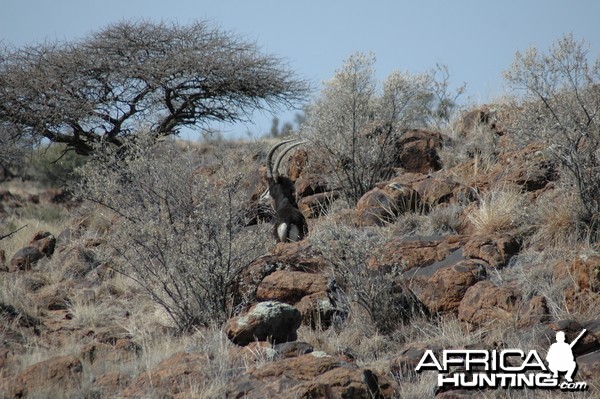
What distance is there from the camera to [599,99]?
9.59 m

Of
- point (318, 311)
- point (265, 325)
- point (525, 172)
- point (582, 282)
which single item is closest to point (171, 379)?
point (265, 325)

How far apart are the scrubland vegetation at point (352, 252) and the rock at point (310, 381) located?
0.15 ft

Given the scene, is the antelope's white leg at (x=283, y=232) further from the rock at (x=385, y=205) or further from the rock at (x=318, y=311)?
the rock at (x=318, y=311)

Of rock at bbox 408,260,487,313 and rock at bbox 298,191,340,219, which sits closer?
rock at bbox 408,260,487,313

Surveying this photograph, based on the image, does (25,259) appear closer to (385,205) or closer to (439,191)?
(385,205)

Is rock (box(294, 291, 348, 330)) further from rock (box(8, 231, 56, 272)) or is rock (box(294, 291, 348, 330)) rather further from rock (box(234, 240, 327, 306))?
rock (box(8, 231, 56, 272))

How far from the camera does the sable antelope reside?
10.7m

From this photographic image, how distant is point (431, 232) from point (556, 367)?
3.60 m

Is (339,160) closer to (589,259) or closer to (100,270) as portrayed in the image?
(100,270)

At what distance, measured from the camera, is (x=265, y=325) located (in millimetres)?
7035

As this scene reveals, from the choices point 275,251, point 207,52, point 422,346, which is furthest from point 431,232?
point 207,52

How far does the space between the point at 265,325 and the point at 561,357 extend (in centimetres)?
225
